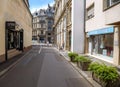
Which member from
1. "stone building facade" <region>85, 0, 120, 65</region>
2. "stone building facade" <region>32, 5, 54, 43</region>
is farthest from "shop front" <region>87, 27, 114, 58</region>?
"stone building facade" <region>32, 5, 54, 43</region>

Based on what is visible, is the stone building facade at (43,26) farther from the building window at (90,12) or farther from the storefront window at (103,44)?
the storefront window at (103,44)

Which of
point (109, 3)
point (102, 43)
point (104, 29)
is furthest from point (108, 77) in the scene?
point (102, 43)

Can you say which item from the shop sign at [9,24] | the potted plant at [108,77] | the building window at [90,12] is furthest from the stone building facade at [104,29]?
the shop sign at [9,24]

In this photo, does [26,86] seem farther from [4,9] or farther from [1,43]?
[4,9]

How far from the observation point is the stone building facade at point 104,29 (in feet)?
57.1

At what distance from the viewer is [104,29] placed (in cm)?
2289

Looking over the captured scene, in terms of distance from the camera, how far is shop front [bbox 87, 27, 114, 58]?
22016mm

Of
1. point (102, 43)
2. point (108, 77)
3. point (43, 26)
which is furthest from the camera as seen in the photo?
point (43, 26)

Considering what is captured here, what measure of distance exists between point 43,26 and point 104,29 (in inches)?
3790

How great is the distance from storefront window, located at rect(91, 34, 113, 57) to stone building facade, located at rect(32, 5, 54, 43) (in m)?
85.6

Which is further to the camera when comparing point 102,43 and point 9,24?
point 102,43

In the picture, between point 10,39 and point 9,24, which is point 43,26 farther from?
point 9,24

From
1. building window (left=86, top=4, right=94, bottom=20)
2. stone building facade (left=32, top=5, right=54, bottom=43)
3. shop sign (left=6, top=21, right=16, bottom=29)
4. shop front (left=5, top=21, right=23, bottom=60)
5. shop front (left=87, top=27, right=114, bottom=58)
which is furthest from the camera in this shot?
stone building facade (left=32, top=5, right=54, bottom=43)

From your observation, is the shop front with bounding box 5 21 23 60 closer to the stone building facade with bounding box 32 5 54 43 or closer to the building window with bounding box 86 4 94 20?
the building window with bounding box 86 4 94 20
